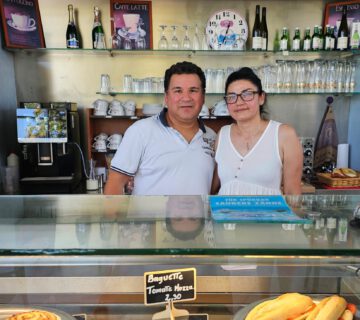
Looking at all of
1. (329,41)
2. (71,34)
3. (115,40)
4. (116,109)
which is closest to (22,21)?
(71,34)

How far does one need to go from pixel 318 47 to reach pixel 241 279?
240cm

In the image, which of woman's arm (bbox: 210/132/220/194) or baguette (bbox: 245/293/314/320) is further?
woman's arm (bbox: 210/132/220/194)

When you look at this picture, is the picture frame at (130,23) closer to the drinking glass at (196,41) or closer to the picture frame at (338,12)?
the drinking glass at (196,41)

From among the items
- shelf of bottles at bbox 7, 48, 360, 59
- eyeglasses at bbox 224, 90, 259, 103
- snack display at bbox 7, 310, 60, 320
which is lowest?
snack display at bbox 7, 310, 60, 320

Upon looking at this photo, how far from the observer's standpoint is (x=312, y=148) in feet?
10.1

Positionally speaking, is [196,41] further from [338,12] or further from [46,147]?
[46,147]

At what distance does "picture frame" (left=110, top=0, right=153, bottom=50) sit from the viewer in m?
2.83

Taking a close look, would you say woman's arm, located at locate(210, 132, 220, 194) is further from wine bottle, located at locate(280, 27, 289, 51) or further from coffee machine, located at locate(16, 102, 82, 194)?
wine bottle, located at locate(280, 27, 289, 51)

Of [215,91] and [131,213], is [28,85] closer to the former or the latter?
[215,91]

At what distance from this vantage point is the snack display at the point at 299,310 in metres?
0.82

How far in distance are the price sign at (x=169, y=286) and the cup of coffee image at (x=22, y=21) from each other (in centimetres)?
257

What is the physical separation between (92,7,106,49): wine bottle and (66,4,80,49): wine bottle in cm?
14

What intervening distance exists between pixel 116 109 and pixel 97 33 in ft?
2.07

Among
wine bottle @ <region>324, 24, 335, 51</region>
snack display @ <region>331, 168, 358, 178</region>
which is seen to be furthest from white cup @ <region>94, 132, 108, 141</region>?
wine bottle @ <region>324, 24, 335, 51</region>
